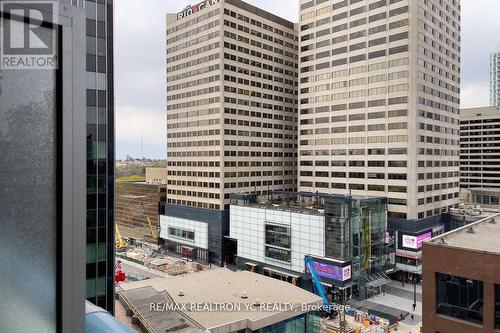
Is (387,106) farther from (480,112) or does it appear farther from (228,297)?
(480,112)

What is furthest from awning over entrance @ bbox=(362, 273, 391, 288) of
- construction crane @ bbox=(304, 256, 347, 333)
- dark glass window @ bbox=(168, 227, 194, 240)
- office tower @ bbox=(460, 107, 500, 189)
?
office tower @ bbox=(460, 107, 500, 189)

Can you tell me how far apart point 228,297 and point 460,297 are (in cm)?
2481

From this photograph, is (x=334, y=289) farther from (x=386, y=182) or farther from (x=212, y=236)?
(x=212, y=236)

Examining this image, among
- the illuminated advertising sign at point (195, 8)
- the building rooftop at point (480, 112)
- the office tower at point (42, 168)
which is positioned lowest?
the office tower at point (42, 168)

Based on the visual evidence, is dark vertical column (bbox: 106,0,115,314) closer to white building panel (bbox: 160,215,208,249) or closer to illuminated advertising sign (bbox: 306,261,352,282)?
illuminated advertising sign (bbox: 306,261,352,282)

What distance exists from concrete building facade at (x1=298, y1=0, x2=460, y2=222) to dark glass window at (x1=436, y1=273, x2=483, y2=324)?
175ft

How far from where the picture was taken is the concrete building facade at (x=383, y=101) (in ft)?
263

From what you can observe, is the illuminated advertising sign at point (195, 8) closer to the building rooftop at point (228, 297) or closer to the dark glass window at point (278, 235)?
the dark glass window at point (278, 235)

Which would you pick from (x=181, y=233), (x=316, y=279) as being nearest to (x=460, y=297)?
(x=316, y=279)

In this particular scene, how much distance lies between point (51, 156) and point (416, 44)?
286 ft

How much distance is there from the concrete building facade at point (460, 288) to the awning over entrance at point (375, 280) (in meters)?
42.8

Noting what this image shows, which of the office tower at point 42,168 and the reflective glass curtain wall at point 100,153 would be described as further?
the reflective glass curtain wall at point 100,153

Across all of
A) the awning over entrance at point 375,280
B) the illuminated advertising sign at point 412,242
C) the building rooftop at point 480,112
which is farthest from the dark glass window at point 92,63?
the building rooftop at point 480,112

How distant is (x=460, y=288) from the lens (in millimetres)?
27344
